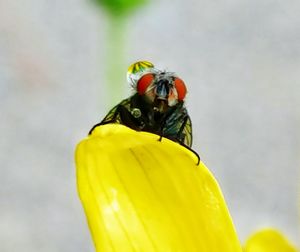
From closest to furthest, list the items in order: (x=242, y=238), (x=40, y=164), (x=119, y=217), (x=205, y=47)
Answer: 1. (x=119, y=217)
2. (x=242, y=238)
3. (x=40, y=164)
4. (x=205, y=47)

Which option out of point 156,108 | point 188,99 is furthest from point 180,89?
point 188,99

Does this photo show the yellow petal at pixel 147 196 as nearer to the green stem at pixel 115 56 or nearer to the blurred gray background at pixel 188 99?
the green stem at pixel 115 56

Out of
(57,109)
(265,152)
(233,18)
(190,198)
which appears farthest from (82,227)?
(190,198)

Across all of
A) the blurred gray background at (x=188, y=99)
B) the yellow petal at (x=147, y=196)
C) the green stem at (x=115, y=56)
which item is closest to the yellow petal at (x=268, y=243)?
Result: the yellow petal at (x=147, y=196)

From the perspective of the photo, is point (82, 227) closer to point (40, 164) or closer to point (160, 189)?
point (40, 164)

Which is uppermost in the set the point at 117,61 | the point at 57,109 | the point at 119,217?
the point at 119,217

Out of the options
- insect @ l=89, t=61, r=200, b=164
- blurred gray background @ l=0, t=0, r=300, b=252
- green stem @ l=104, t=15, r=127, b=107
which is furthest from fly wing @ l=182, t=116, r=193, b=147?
blurred gray background @ l=0, t=0, r=300, b=252
